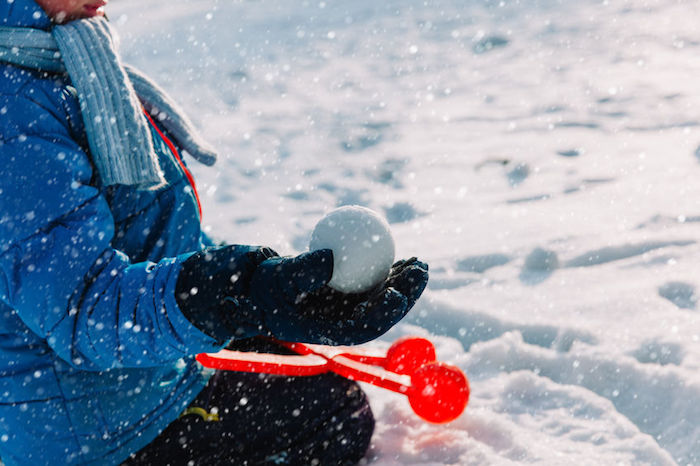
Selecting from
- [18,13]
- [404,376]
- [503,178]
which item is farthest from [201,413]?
[503,178]

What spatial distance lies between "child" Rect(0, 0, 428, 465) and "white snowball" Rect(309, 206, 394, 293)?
4cm

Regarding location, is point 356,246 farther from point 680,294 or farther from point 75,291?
point 680,294

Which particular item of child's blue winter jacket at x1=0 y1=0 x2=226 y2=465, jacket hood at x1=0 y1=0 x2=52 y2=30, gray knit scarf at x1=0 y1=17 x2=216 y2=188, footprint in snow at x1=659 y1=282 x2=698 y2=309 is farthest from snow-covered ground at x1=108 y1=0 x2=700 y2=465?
jacket hood at x1=0 y1=0 x2=52 y2=30

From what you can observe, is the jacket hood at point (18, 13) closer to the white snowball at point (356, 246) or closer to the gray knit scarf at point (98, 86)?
the gray knit scarf at point (98, 86)

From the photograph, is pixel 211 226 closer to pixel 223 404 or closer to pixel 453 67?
pixel 223 404

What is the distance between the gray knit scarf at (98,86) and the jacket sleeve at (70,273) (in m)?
0.09

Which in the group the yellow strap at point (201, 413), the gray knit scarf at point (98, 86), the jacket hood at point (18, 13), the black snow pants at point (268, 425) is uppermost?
the jacket hood at point (18, 13)

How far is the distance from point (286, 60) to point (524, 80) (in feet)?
7.08

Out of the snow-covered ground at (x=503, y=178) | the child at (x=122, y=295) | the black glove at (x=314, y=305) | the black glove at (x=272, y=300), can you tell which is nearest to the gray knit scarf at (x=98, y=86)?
the child at (x=122, y=295)

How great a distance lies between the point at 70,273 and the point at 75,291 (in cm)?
3

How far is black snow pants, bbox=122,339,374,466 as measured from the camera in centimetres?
169

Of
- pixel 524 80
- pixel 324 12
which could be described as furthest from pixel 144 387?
pixel 324 12

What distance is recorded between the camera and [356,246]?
132 cm

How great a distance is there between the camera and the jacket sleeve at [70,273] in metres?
1.26
